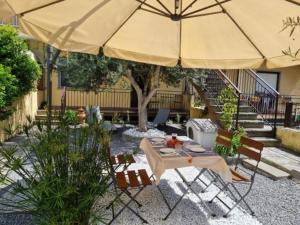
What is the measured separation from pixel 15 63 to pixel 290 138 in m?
7.99

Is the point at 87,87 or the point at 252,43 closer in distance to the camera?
the point at 252,43

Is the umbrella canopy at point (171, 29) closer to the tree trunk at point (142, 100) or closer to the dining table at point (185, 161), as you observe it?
the dining table at point (185, 161)

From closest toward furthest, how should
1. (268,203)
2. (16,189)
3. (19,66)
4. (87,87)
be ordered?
(16,189) < (268,203) < (19,66) < (87,87)

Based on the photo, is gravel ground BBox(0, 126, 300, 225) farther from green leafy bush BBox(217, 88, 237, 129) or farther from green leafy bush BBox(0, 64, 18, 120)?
green leafy bush BBox(0, 64, 18, 120)

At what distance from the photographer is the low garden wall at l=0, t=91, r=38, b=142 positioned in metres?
7.91

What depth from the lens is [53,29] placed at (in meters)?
3.50

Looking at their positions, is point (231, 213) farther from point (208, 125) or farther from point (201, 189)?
point (208, 125)

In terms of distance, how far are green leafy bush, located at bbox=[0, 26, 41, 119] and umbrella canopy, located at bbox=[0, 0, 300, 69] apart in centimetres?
386

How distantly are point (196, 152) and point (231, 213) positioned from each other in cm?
102

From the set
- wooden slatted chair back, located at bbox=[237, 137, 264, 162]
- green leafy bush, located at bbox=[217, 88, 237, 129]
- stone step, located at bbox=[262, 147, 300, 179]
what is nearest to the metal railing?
stone step, located at bbox=[262, 147, 300, 179]

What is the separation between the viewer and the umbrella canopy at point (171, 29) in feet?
11.6

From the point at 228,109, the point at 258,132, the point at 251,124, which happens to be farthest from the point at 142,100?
the point at 258,132

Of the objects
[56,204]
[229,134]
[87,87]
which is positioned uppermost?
[87,87]

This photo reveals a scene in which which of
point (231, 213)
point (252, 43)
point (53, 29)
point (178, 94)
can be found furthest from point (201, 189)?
point (178, 94)
